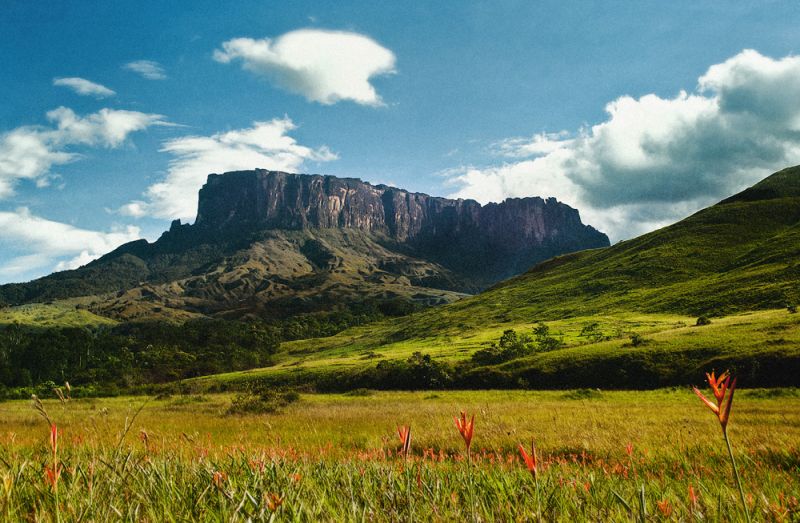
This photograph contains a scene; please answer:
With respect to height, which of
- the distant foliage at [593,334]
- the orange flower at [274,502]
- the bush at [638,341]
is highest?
the orange flower at [274,502]

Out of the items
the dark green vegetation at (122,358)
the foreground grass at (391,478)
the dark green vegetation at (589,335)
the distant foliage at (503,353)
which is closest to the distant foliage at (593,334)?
the dark green vegetation at (589,335)

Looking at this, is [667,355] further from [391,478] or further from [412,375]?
[391,478]

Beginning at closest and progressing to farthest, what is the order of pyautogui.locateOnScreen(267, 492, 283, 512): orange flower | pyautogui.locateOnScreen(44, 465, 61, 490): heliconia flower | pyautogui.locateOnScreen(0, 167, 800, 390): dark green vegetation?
pyautogui.locateOnScreen(44, 465, 61, 490): heliconia flower → pyautogui.locateOnScreen(267, 492, 283, 512): orange flower → pyautogui.locateOnScreen(0, 167, 800, 390): dark green vegetation

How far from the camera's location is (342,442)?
14.0m

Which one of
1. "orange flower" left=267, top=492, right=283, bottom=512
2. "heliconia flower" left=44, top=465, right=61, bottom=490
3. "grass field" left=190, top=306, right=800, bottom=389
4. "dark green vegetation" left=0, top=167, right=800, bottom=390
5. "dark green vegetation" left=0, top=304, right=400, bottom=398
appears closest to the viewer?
"heliconia flower" left=44, top=465, right=61, bottom=490

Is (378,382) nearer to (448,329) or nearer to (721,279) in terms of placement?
(448,329)

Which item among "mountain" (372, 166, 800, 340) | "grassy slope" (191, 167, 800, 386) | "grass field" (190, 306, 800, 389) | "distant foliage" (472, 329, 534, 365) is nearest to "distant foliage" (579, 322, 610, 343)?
"grass field" (190, 306, 800, 389)

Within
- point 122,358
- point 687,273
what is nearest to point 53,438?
point 687,273

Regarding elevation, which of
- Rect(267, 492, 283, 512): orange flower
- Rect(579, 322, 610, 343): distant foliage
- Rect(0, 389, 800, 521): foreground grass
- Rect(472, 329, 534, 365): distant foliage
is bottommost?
Rect(472, 329, 534, 365): distant foliage

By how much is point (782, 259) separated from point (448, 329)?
2798 inches

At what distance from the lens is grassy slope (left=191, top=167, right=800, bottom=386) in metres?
45.3

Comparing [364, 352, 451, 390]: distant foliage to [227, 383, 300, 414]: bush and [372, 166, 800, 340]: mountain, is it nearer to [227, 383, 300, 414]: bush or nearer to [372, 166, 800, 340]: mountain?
[227, 383, 300, 414]: bush

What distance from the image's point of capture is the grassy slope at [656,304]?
1783 inches

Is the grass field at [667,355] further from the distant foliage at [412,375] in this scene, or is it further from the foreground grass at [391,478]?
the foreground grass at [391,478]
